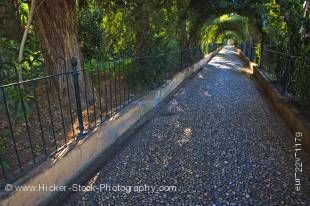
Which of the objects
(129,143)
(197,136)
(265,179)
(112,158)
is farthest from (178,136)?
(265,179)

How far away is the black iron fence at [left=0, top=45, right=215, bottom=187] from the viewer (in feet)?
9.23

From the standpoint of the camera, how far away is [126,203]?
2.62 meters

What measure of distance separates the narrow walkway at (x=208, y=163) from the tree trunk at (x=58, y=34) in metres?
1.58

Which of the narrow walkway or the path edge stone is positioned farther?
the narrow walkway

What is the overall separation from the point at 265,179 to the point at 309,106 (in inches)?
83.7

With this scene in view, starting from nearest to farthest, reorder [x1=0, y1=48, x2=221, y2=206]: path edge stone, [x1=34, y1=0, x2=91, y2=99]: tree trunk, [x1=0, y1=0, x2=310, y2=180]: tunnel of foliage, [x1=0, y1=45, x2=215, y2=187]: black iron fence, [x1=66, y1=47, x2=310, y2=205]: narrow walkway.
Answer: [x1=0, y1=48, x2=221, y2=206]: path edge stone, [x1=66, y1=47, x2=310, y2=205]: narrow walkway, [x1=0, y1=45, x2=215, y2=187]: black iron fence, [x1=0, y1=0, x2=310, y2=180]: tunnel of foliage, [x1=34, y1=0, x2=91, y2=99]: tree trunk

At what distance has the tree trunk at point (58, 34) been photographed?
14.2 feet

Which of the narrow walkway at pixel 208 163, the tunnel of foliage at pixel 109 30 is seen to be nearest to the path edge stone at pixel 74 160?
the narrow walkway at pixel 208 163

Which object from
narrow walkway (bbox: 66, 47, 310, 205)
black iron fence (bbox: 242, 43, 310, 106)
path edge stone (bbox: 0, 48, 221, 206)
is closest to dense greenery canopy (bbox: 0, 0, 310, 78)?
black iron fence (bbox: 242, 43, 310, 106)

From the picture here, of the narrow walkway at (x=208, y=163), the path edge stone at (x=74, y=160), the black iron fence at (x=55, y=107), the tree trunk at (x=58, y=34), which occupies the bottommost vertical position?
the narrow walkway at (x=208, y=163)

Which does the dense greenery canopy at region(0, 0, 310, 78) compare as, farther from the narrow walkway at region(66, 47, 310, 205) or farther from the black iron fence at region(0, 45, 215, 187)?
the narrow walkway at region(66, 47, 310, 205)

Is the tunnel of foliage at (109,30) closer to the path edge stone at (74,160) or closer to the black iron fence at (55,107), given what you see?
the black iron fence at (55,107)

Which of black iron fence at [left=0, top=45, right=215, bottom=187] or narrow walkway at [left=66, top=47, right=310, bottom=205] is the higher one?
black iron fence at [left=0, top=45, right=215, bottom=187]

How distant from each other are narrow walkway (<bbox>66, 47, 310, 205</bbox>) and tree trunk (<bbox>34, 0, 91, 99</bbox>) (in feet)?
5.17
